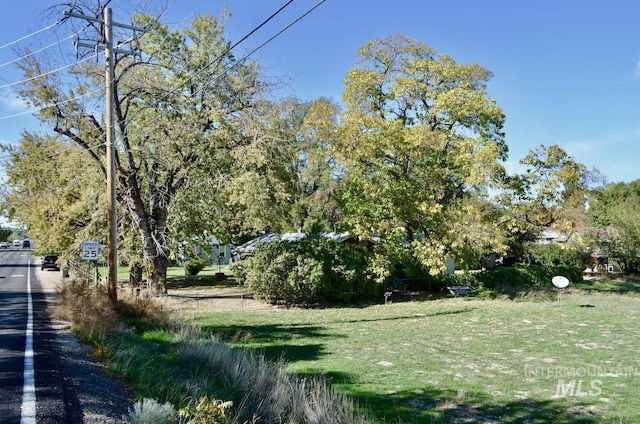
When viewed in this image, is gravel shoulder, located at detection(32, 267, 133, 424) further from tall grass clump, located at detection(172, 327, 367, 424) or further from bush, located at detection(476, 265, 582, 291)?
bush, located at detection(476, 265, 582, 291)

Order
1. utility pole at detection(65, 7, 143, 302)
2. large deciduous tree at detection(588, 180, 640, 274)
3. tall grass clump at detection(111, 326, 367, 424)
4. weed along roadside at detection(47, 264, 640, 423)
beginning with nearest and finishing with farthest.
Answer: tall grass clump at detection(111, 326, 367, 424) < weed along roadside at detection(47, 264, 640, 423) < utility pole at detection(65, 7, 143, 302) < large deciduous tree at detection(588, 180, 640, 274)

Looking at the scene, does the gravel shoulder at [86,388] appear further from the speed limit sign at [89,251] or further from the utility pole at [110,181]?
the speed limit sign at [89,251]

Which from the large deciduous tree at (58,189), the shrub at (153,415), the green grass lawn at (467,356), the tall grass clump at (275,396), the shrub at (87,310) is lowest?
the green grass lawn at (467,356)

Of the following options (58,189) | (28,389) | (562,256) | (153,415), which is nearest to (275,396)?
(153,415)

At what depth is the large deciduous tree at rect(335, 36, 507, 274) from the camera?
24031mm

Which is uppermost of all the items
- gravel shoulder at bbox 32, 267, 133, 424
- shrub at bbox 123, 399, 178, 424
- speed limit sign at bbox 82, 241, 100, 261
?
speed limit sign at bbox 82, 241, 100, 261

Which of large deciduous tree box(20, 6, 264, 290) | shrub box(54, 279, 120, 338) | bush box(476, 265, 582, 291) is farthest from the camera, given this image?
bush box(476, 265, 582, 291)

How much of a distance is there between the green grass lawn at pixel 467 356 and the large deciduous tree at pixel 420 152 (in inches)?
187

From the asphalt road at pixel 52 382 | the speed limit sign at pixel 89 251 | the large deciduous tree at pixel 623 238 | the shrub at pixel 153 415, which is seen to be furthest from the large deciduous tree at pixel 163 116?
the large deciduous tree at pixel 623 238

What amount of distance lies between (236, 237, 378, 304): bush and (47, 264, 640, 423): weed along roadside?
7.79ft

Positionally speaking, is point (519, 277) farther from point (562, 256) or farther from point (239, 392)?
point (239, 392)

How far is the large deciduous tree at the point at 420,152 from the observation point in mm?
24031

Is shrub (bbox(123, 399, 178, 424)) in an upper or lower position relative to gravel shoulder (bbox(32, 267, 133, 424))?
upper

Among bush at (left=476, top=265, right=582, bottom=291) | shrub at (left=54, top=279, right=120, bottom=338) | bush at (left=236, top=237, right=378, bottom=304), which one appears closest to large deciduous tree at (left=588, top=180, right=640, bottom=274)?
bush at (left=476, top=265, right=582, bottom=291)
